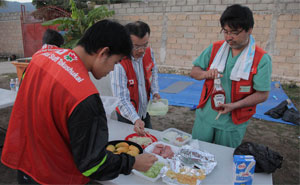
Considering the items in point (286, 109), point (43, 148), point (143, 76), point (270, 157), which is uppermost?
point (143, 76)

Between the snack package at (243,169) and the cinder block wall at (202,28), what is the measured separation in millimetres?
6621

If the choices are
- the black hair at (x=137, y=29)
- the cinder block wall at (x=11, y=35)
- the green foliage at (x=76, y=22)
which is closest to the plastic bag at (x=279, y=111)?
the black hair at (x=137, y=29)

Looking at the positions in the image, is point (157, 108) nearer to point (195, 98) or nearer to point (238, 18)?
point (238, 18)

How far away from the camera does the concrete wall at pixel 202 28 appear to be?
671cm

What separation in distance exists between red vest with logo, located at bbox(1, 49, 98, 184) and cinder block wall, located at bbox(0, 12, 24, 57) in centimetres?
1419

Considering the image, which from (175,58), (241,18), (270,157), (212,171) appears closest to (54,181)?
(212,171)

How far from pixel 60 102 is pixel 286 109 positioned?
16.7ft

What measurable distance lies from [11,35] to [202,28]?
39.0 ft

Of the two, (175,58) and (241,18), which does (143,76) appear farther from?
(175,58)

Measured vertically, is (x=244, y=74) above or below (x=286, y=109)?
above

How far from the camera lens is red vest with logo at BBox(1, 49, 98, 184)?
89 centimetres

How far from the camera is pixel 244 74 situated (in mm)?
1716

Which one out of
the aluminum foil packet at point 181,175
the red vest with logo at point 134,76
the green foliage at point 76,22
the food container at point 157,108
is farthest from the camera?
the green foliage at point 76,22

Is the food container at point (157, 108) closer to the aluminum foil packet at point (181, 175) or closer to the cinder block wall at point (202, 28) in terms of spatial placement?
the aluminum foil packet at point (181, 175)
